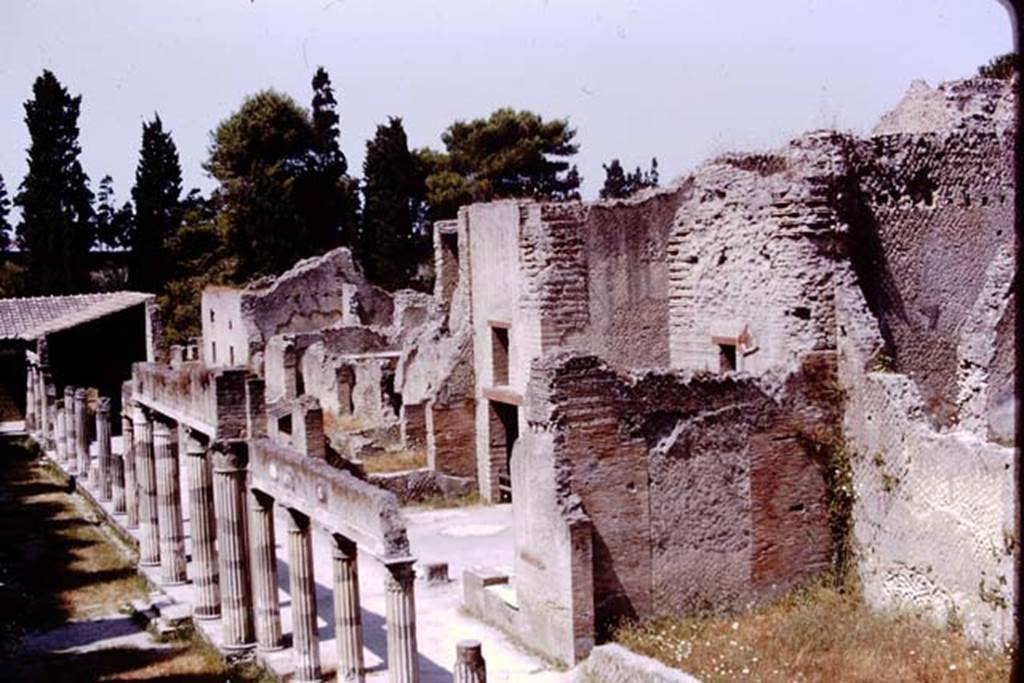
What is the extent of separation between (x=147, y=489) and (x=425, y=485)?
5.61 meters

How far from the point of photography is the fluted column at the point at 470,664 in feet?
35.4

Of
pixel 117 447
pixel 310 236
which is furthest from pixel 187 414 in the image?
pixel 310 236

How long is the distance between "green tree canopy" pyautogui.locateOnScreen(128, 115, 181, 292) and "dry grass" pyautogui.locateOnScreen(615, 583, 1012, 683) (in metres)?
43.3

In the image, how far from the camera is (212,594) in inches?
632

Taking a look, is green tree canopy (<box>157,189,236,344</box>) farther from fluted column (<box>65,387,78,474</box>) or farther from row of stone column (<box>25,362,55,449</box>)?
fluted column (<box>65,387,78,474</box>)

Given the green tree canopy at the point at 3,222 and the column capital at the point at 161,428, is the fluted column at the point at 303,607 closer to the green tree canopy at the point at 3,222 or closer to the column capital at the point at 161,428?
the column capital at the point at 161,428

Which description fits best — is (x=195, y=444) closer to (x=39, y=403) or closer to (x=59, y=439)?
(x=59, y=439)

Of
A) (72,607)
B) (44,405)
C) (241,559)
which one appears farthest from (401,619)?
(44,405)

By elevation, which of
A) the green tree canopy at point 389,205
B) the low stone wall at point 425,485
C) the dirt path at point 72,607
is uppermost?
the green tree canopy at point 389,205

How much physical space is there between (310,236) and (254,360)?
1514cm

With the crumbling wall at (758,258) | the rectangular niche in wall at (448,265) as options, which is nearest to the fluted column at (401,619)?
the crumbling wall at (758,258)

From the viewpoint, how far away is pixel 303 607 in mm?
12992

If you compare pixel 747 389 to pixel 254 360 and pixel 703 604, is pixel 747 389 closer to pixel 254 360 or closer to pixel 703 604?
pixel 703 604

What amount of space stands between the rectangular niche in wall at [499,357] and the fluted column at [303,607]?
9.44 meters
